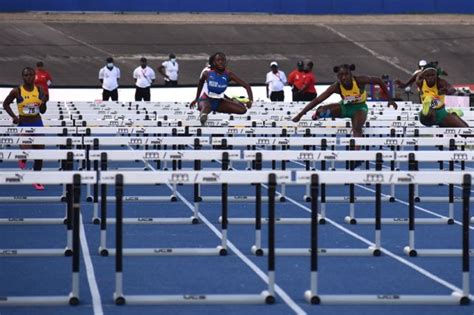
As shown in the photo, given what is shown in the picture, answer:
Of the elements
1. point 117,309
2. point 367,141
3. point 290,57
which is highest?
point 290,57

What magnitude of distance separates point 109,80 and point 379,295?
28575 mm

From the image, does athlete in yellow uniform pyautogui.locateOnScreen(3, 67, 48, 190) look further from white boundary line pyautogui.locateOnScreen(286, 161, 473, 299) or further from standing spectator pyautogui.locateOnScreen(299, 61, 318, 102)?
standing spectator pyautogui.locateOnScreen(299, 61, 318, 102)

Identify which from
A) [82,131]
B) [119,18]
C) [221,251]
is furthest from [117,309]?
[119,18]

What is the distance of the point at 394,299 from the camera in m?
11.2

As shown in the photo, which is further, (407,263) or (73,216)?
(407,263)

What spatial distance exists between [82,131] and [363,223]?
4.87 m

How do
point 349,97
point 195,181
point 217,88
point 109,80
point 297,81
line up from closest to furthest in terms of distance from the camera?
point 195,181, point 349,97, point 217,88, point 297,81, point 109,80

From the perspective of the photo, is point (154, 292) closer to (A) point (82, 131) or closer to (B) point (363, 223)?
(B) point (363, 223)

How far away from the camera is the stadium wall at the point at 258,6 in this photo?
6550 centimetres

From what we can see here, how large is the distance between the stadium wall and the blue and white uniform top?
42740mm

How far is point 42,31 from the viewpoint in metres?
61.4

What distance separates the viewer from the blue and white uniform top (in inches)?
920

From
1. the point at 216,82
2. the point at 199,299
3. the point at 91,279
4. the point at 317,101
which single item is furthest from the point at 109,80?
the point at 199,299

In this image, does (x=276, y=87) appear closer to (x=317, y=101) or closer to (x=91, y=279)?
(x=317, y=101)
